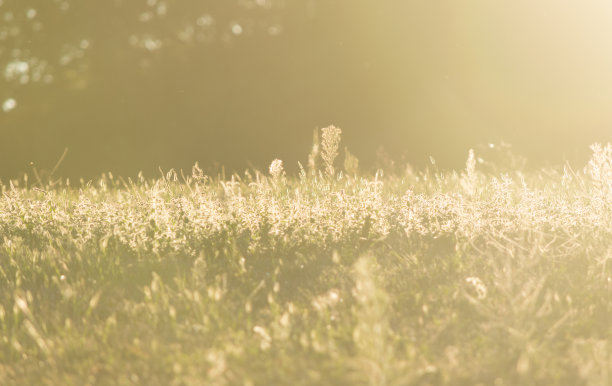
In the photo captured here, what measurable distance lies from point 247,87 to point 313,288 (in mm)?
8867

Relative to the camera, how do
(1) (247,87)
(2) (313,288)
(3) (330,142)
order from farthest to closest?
(1) (247,87) < (3) (330,142) < (2) (313,288)

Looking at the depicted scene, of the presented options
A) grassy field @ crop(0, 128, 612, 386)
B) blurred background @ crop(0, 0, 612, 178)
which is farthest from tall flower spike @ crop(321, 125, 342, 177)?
blurred background @ crop(0, 0, 612, 178)

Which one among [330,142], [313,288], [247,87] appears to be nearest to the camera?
[313,288]

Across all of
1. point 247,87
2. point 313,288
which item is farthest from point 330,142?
point 247,87

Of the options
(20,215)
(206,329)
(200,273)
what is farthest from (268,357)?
(20,215)

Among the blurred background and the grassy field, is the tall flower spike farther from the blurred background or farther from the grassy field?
the blurred background

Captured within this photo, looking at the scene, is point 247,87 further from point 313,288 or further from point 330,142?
point 313,288

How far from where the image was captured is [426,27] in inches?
491

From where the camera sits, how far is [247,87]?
12086 mm

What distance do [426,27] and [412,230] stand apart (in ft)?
29.7

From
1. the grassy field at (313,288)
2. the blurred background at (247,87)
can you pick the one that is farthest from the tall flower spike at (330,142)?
the blurred background at (247,87)

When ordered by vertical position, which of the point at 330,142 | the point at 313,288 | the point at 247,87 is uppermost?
the point at 247,87

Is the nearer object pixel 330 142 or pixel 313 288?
pixel 313 288

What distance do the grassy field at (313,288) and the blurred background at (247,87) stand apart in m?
6.44
